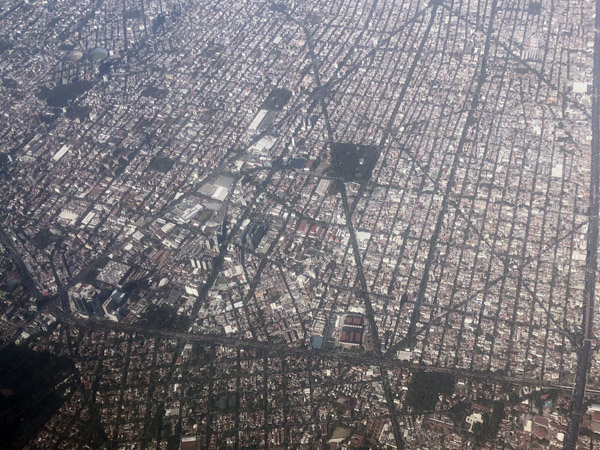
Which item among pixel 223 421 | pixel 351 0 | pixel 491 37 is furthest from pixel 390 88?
pixel 223 421

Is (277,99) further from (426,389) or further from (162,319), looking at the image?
(426,389)

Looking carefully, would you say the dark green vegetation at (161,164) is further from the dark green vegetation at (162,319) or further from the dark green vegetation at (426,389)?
the dark green vegetation at (426,389)

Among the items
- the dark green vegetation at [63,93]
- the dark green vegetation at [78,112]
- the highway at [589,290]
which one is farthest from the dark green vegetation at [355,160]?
the dark green vegetation at [63,93]

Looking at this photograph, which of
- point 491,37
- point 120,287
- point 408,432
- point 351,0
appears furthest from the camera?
point 351,0

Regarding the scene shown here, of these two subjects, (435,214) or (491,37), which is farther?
(491,37)

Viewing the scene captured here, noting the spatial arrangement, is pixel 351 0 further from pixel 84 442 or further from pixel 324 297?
pixel 84 442
